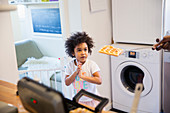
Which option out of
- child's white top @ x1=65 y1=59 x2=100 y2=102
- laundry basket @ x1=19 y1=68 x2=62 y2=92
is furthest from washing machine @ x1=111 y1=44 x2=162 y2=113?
child's white top @ x1=65 y1=59 x2=100 y2=102

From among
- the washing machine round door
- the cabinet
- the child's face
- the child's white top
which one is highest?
the cabinet

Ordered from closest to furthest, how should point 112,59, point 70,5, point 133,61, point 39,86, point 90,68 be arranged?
point 39,86, point 90,68, point 70,5, point 133,61, point 112,59

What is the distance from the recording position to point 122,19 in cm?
319

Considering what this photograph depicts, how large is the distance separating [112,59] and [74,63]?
132 centimetres

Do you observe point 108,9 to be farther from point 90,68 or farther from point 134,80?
point 90,68

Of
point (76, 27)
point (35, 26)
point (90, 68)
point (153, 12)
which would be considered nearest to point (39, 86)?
point (90, 68)

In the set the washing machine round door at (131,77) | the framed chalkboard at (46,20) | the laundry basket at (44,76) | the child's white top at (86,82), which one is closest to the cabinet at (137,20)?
the washing machine round door at (131,77)

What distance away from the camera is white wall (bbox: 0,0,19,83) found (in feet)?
5.76

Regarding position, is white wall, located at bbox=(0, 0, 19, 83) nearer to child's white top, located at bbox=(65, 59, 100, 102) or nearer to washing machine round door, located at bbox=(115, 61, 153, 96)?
child's white top, located at bbox=(65, 59, 100, 102)

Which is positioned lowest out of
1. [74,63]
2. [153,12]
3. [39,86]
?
[74,63]

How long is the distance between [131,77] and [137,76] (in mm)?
95

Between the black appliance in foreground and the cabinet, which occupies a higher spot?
the cabinet

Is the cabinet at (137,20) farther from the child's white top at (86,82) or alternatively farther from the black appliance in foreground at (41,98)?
the black appliance in foreground at (41,98)

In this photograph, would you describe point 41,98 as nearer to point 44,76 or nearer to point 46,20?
point 44,76
